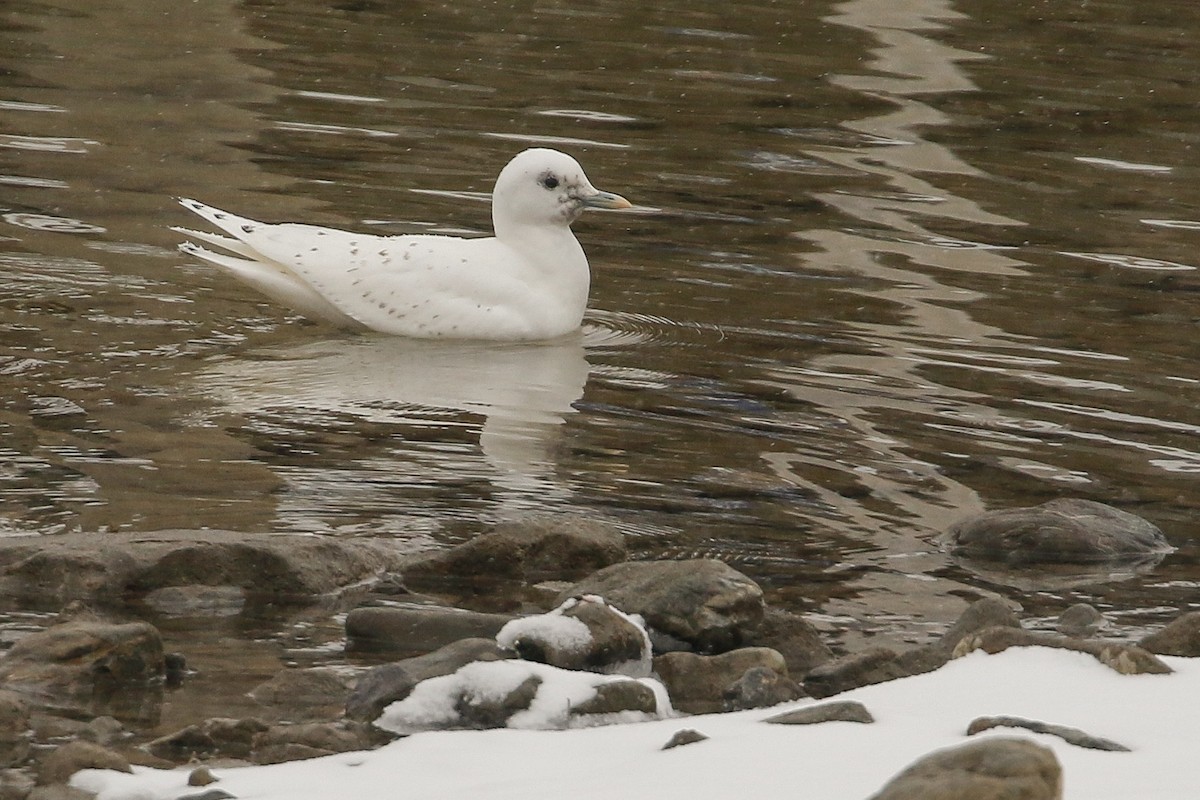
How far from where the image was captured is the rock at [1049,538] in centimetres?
735

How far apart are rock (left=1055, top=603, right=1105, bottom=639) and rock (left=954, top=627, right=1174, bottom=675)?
631 mm

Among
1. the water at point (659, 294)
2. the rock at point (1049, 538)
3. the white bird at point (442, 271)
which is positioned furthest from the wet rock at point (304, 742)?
the white bird at point (442, 271)

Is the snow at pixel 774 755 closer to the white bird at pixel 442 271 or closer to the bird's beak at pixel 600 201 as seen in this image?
the white bird at pixel 442 271

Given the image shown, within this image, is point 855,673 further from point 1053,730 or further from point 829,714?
point 1053,730

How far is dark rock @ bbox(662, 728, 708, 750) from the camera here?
16.8 feet

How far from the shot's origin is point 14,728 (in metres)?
5.29

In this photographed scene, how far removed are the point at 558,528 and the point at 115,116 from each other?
9122 mm

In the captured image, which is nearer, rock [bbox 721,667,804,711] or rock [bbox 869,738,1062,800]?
rock [bbox 869,738,1062,800]

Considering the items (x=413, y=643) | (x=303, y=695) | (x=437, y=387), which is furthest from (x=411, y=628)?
(x=437, y=387)

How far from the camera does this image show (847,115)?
1675cm

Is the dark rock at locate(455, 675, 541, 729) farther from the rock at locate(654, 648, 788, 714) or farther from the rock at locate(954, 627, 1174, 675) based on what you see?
the rock at locate(954, 627, 1174, 675)

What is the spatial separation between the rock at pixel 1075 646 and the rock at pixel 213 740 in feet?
6.16

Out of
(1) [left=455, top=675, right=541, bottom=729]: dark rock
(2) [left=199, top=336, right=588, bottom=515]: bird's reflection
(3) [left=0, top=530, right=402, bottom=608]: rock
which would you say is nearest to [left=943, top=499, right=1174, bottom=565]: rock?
(2) [left=199, top=336, right=588, bottom=515]: bird's reflection

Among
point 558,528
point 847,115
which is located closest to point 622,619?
point 558,528
